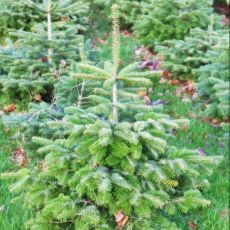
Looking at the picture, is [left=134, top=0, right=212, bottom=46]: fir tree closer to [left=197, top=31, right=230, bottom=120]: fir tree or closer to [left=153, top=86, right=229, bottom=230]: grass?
[left=153, top=86, right=229, bottom=230]: grass

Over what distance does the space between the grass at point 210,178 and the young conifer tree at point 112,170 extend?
362 mm

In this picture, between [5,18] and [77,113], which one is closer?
[77,113]

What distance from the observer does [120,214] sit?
347cm

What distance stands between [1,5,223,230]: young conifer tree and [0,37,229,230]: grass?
14.2 inches

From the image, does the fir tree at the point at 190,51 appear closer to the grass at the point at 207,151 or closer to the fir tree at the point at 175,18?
the fir tree at the point at 175,18

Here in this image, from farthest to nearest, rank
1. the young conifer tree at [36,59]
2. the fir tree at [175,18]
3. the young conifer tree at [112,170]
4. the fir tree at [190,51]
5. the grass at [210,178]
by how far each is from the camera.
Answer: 1. the fir tree at [175,18]
2. the fir tree at [190,51]
3. the young conifer tree at [36,59]
4. the grass at [210,178]
5. the young conifer tree at [112,170]

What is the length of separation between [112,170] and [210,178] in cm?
190

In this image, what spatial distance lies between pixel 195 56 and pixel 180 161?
3907 mm

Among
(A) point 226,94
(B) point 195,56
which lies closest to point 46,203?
(A) point 226,94

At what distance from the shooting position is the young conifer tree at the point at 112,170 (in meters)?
3.32

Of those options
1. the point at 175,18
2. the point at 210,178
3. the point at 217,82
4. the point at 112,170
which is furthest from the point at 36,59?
the point at 175,18

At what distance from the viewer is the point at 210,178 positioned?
5.06 m

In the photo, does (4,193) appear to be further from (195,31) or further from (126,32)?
(126,32)

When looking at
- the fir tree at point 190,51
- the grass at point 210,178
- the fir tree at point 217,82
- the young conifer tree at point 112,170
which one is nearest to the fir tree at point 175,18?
the fir tree at point 190,51
